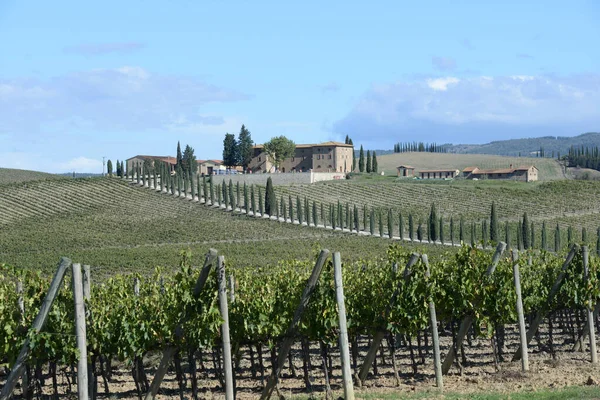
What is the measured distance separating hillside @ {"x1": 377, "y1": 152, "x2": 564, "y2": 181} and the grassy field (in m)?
70.6

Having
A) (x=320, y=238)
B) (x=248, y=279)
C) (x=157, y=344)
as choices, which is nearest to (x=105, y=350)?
(x=157, y=344)

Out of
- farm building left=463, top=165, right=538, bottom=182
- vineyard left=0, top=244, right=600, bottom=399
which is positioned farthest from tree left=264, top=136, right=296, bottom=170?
vineyard left=0, top=244, right=600, bottom=399

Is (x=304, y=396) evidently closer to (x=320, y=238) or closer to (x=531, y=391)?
(x=531, y=391)

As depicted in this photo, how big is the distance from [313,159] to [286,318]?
333 ft

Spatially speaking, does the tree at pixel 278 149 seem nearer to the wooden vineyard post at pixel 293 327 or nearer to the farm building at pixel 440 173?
the farm building at pixel 440 173

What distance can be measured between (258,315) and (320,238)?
4622 cm

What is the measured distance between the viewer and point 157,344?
1147cm

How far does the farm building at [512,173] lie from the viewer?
11169 centimetres

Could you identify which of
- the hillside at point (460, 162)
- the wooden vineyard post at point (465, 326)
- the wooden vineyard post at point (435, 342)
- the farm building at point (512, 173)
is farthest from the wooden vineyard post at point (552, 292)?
the hillside at point (460, 162)

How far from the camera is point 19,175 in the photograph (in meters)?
125

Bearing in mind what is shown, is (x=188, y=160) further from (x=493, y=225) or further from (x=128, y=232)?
(x=493, y=225)

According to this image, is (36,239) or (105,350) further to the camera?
(36,239)

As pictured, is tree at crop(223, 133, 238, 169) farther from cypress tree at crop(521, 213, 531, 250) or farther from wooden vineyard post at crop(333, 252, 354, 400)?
wooden vineyard post at crop(333, 252, 354, 400)

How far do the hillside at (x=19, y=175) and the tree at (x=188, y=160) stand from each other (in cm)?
2802
